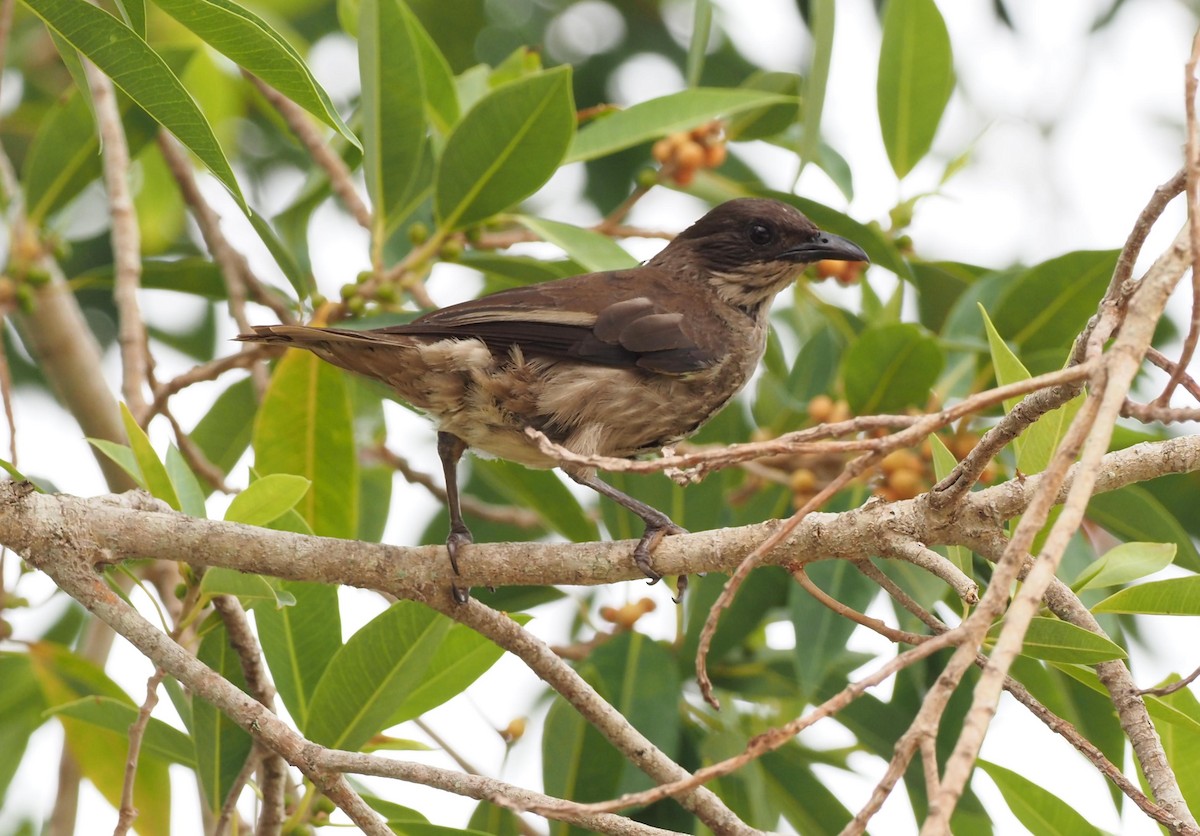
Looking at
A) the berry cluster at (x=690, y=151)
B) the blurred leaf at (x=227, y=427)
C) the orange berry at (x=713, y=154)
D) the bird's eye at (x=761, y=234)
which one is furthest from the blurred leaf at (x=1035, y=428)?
the blurred leaf at (x=227, y=427)

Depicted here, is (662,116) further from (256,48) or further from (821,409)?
(256,48)

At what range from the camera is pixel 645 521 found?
3789 millimetres

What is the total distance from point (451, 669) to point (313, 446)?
0.87 metres

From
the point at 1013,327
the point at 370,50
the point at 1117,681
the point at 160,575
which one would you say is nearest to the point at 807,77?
the point at 1013,327

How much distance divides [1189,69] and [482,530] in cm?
342

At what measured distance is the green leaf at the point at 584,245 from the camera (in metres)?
4.04

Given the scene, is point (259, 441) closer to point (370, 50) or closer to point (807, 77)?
point (370, 50)

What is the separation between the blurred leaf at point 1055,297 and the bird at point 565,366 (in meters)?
0.56

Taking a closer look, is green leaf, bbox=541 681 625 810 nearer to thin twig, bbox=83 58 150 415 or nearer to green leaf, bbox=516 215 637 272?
green leaf, bbox=516 215 637 272

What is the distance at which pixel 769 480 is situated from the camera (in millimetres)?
4539

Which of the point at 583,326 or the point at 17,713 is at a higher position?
the point at 583,326

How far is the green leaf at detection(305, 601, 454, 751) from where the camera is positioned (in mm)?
3271

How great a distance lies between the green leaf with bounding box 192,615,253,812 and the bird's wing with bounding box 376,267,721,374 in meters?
0.99

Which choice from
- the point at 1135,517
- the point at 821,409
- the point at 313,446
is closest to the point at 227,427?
the point at 313,446
